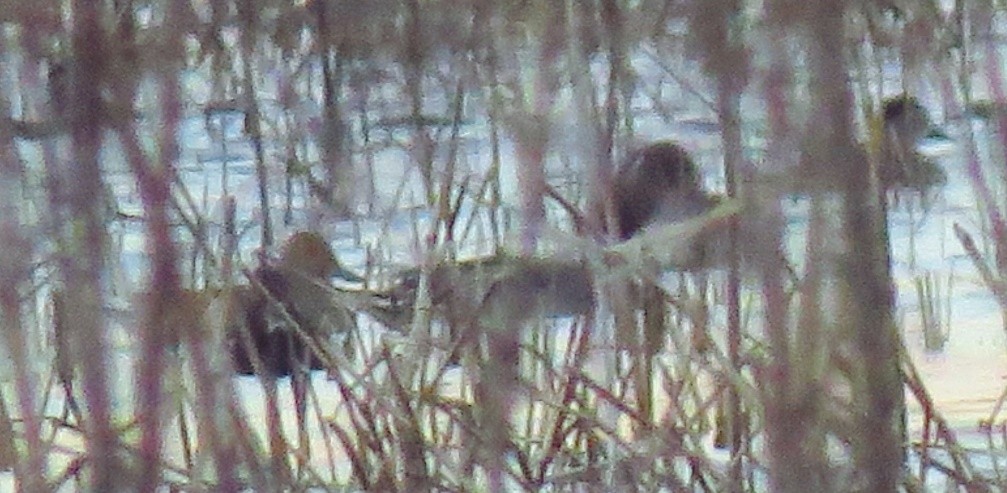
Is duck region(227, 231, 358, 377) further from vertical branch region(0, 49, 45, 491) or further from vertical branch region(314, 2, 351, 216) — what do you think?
vertical branch region(0, 49, 45, 491)

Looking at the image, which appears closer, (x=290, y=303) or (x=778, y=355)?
(x=778, y=355)

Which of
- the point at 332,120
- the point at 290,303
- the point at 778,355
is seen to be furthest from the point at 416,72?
the point at 778,355

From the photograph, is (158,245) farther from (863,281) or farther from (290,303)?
(863,281)

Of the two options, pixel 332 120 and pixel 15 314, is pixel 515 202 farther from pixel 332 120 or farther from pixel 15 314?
pixel 15 314

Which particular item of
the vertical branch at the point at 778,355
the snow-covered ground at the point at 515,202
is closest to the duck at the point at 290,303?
the snow-covered ground at the point at 515,202

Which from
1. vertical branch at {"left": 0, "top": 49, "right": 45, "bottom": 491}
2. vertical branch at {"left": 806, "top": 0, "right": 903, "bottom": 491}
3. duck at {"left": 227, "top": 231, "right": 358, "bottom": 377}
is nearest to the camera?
vertical branch at {"left": 806, "top": 0, "right": 903, "bottom": 491}

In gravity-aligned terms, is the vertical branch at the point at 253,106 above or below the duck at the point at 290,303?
above

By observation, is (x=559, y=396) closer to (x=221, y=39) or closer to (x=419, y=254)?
(x=419, y=254)

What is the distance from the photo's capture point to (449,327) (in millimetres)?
1213

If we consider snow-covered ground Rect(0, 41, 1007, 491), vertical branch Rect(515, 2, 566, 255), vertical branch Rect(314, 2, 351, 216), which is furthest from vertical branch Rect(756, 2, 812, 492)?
vertical branch Rect(314, 2, 351, 216)

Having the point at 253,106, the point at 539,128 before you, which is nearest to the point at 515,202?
the point at 539,128

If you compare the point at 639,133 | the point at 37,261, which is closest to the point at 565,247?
the point at 639,133

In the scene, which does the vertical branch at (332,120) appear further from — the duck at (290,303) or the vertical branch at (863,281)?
the vertical branch at (863,281)

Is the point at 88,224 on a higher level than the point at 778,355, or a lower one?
higher
